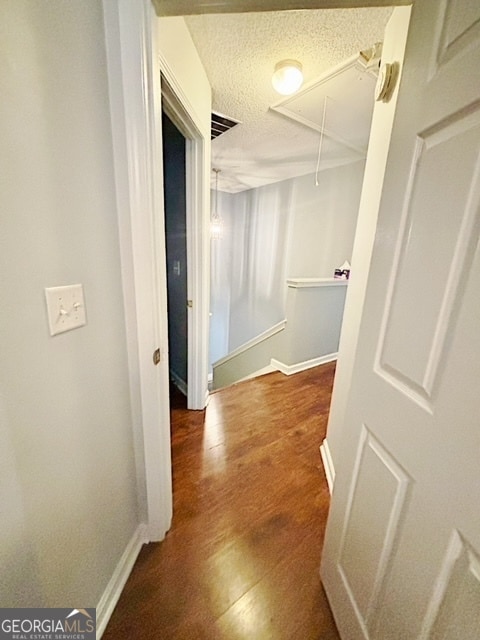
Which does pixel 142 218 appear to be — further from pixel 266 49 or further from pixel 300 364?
pixel 300 364

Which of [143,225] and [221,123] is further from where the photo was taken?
[221,123]

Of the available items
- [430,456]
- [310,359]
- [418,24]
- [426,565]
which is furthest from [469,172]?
[310,359]

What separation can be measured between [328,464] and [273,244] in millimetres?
3457

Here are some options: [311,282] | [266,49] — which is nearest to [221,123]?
[266,49]

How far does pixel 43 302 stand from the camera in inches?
22.3

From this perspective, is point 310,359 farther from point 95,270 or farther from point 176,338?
point 95,270

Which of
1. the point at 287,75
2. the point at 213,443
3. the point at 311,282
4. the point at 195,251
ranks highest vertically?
the point at 287,75

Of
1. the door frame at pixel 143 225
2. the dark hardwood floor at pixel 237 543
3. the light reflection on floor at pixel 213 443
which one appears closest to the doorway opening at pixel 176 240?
the light reflection on floor at pixel 213 443

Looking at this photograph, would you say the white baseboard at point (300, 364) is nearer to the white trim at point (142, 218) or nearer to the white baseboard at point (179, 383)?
the white baseboard at point (179, 383)

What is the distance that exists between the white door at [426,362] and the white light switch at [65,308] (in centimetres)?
84

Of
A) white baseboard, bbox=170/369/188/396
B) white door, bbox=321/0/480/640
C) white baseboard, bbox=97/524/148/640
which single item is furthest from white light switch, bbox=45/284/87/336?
white baseboard, bbox=170/369/188/396

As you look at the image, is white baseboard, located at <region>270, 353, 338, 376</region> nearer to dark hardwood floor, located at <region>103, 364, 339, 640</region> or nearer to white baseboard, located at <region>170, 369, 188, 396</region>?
dark hardwood floor, located at <region>103, 364, 339, 640</region>

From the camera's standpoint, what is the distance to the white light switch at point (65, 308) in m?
0.59

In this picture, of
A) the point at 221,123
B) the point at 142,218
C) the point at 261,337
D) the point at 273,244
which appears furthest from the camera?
the point at 273,244
